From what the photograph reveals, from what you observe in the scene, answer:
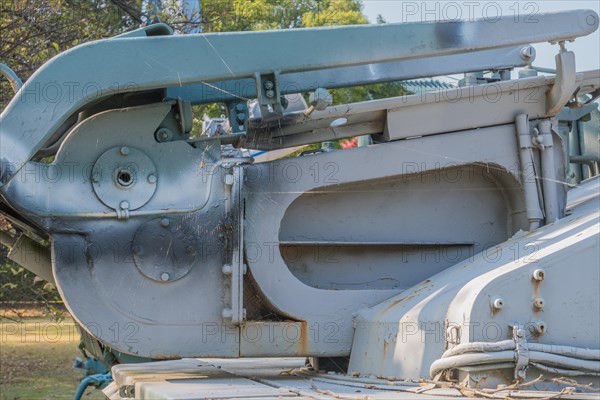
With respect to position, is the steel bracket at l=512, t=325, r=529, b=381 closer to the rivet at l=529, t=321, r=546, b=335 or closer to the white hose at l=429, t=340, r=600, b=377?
the white hose at l=429, t=340, r=600, b=377

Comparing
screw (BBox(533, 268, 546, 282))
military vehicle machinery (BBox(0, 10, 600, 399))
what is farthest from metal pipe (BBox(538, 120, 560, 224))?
screw (BBox(533, 268, 546, 282))

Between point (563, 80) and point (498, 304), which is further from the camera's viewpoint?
point (563, 80)

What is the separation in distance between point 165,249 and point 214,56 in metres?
1.03

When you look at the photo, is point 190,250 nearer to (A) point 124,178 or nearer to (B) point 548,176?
(A) point 124,178

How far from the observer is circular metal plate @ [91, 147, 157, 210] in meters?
5.94

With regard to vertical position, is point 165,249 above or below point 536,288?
above

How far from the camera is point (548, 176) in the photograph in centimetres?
634

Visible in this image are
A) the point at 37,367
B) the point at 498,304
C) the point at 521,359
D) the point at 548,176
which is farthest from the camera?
the point at 37,367

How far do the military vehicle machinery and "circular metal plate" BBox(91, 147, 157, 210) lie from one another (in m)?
0.01

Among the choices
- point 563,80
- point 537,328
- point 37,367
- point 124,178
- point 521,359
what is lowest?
point 37,367

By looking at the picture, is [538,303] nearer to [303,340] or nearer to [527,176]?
[527,176]

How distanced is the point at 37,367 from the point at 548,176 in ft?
55.8

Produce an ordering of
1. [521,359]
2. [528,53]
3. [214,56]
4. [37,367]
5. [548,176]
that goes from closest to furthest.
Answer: [521,359] → [214,56] → [548,176] → [528,53] → [37,367]

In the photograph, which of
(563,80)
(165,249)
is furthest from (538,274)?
(165,249)
